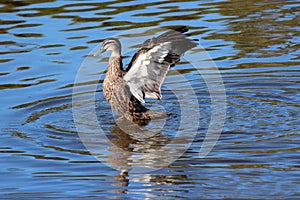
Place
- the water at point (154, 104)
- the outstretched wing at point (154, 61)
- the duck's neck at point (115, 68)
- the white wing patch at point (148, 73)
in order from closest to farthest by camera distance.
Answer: the water at point (154, 104) → the outstretched wing at point (154, 61) → the white wing patch at point (148, 73) → the duck's neck at point (115, 68)

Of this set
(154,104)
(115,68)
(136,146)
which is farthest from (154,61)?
(154,104)

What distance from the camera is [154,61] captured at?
30.2 feet

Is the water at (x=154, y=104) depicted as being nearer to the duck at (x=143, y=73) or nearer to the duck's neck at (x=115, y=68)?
the duck at (x=143, y=73)

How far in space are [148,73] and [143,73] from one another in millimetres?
66

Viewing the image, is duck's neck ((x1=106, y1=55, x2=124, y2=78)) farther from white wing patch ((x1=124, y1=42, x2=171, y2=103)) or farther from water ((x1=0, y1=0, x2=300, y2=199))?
water ((x1=0, y1=0, x2=300, y2=199))

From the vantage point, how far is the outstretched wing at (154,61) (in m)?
8.92

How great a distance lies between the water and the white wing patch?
46cm

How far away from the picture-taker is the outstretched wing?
8922 millimetres

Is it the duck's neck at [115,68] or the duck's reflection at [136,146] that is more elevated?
the duck's neck at [115,68]

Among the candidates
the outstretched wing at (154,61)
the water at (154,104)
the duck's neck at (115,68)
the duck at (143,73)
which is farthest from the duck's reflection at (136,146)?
the duck's neck at (115,68)

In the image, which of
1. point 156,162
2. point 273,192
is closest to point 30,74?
point 156,162

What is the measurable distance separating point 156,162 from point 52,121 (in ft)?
6.88

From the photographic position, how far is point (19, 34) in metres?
13.4

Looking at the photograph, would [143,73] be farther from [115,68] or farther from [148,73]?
[115,68]
